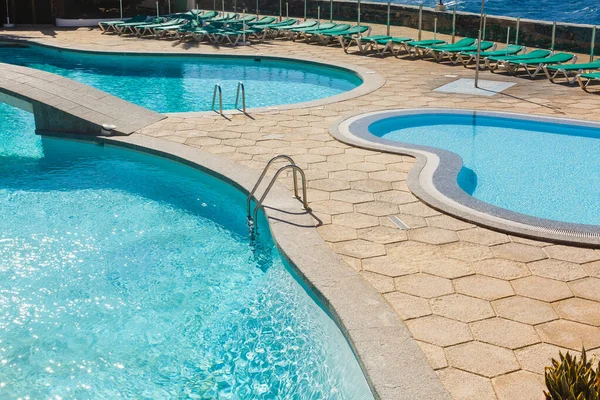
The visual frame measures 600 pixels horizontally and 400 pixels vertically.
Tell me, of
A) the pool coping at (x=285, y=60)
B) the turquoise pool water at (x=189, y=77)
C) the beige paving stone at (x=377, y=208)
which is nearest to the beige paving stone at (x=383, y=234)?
the beige paving stone at (x=377, y=208)

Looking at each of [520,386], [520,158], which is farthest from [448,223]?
[520,158]

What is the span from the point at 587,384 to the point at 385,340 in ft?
4.82

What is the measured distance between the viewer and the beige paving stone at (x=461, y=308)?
15.3 feet

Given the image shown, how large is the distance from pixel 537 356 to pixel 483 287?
0.94m

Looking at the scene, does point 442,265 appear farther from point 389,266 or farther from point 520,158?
point 520,158

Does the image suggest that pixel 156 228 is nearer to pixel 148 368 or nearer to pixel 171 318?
pixel 171 318

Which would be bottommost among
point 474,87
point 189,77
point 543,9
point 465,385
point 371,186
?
point 465,385

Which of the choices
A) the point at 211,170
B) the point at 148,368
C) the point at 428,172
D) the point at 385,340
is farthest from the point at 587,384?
the point at 211,170

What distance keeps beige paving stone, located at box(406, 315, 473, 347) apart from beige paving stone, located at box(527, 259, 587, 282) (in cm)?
113

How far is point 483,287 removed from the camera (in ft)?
16.6

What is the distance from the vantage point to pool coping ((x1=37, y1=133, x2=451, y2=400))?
3.96 m

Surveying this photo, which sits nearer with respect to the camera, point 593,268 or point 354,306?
point 354,306

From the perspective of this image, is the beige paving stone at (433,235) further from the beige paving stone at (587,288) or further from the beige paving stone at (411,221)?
the beige paving stone at (587,288)

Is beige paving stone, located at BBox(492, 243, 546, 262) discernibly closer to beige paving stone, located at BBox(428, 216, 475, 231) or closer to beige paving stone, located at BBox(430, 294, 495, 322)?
beige paving stone, located at BBox(428, 216, 475, 231)
